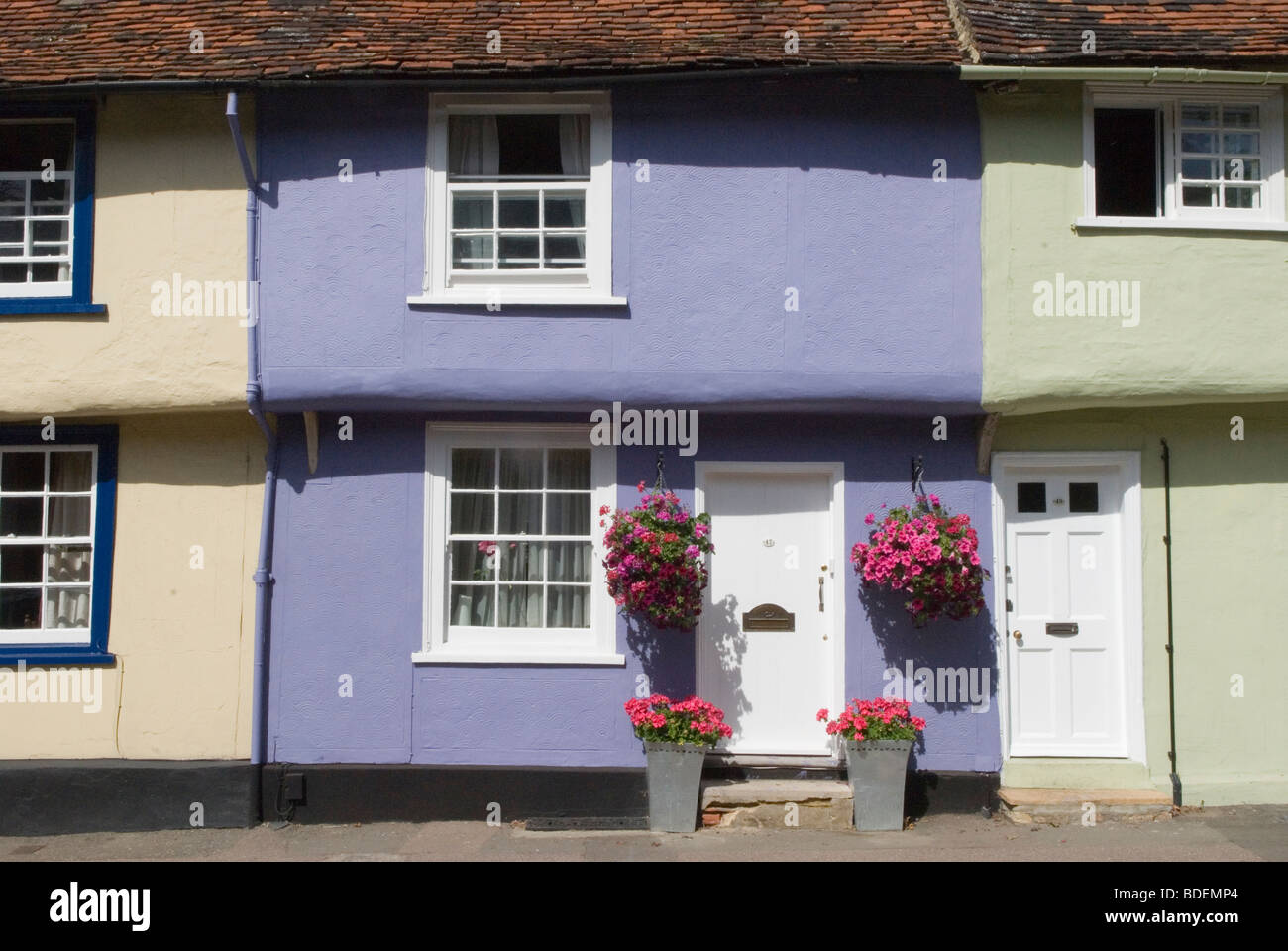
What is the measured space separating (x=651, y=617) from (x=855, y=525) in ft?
5.77

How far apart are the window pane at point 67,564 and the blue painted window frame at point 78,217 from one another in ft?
6.14

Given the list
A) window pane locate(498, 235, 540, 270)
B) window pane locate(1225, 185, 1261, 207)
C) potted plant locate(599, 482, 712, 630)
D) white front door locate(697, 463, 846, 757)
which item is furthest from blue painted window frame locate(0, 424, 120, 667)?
window pane locate(1225, 185, 1261, 207)

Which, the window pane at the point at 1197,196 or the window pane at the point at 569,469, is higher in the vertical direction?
the window pane at the point at 1197,196

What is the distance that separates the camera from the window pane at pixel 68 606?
9.48 meters

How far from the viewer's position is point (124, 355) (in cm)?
916

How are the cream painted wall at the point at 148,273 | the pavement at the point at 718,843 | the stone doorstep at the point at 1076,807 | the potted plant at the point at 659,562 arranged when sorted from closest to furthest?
the pavement at the point at 718,843, the potted plant at the point at 659,562, the stone doorstep at the point at 1076,807, the cream painted wall at the point at 148,273

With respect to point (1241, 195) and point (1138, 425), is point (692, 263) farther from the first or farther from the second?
point (1241, 195)

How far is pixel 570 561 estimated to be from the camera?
9422 mm

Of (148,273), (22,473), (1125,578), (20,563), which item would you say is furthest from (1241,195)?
(20,563)

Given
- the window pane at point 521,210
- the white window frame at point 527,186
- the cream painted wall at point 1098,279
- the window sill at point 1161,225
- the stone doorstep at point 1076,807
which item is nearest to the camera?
Answer: the stone doorstep at point 1076,807

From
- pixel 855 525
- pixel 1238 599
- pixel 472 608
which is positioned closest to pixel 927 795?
pixel 855 525

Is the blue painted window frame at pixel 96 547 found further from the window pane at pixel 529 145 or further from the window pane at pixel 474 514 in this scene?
the window pane at pixel 529 145

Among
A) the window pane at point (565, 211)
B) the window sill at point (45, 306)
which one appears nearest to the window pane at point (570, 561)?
the window pane at point (565, 211)

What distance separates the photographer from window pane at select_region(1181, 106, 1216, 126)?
9344mm
